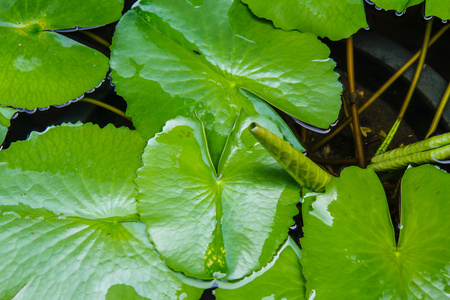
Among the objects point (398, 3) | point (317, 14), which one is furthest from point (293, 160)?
point (398, 3)

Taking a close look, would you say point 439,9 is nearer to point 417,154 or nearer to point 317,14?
point 317,14

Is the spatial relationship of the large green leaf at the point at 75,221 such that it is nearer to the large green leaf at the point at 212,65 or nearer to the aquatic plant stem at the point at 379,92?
the large green leaf at the point at 212,65

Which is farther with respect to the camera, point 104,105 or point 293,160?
point 104,105

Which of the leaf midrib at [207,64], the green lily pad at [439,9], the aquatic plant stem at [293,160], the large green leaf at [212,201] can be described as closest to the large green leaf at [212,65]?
the leaf midrib at [207,64]

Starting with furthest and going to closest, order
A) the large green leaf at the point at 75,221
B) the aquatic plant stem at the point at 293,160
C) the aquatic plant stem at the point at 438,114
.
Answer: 1. the aquatic plant stem at the point at 438,114
2. the large green leaf at the point at 75,221
3. the aquatic plant stem at the point at 293,160

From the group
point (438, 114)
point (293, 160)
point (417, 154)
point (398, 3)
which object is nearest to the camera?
point (293, 160)

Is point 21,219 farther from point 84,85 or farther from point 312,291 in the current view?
point 312,291
